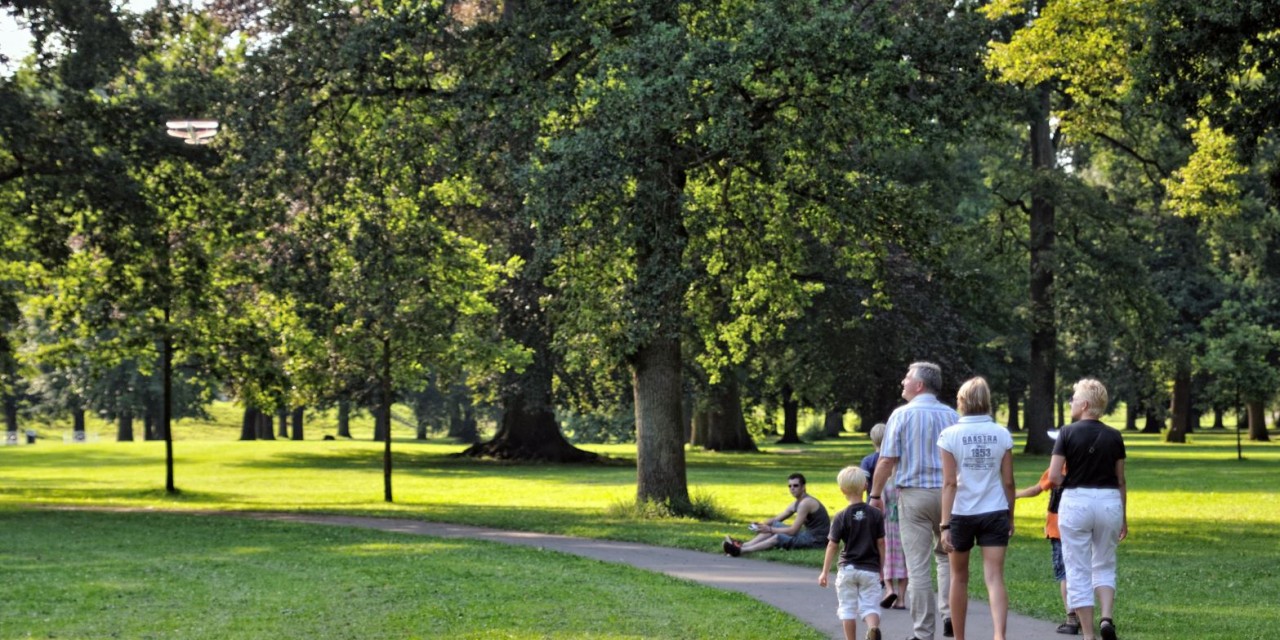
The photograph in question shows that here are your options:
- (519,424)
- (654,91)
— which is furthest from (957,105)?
(519,424)

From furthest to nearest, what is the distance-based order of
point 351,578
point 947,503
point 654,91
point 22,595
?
point 654,91 < point 351,578 < point 22,595 < point 947,503

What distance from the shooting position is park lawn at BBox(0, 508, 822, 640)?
38.9ft

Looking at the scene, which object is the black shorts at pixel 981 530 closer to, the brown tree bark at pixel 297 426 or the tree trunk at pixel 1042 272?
the tree trunk at pixel 1042 272

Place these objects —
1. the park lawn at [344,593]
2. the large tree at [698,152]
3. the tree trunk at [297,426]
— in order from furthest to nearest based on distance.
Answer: the tree trunk at [297,426]
the large tree at [698,152]
the park lawn at [344,593]

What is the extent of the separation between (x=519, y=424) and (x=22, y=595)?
35170 millimetres

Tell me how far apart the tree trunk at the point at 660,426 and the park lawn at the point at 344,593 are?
4.44m

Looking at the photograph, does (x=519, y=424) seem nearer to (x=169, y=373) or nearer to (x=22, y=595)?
(x=169, y=373)

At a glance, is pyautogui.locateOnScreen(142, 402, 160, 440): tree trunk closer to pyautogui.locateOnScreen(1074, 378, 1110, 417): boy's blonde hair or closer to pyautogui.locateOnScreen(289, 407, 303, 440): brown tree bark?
pyautogui.locateOnScreen(289, 407, 303, 440): brown tree bark

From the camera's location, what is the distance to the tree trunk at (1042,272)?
147 feet

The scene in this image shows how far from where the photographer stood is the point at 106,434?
374ft

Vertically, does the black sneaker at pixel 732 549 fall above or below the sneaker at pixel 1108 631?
below

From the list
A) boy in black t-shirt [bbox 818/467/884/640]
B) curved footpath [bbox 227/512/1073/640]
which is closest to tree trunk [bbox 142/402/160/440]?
curved footpath [bbox 227/512/1073/640]

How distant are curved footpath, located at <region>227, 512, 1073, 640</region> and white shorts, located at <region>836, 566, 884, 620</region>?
45.4 inches

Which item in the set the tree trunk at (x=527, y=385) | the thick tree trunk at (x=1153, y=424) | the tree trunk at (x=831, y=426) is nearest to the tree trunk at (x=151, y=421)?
the tree trunk at (x=527, y=385)
